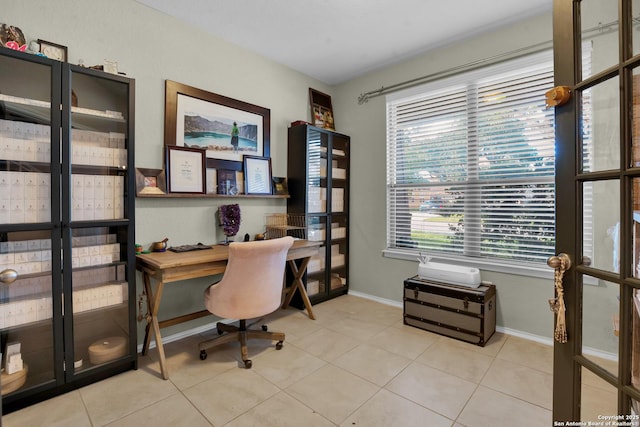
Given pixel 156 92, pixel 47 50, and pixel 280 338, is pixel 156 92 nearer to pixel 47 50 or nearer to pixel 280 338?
pixel 47 50

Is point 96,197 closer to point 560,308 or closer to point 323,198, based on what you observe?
point 323,198

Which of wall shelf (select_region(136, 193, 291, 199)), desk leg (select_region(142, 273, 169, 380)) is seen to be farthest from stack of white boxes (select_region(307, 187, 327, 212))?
desk leg (select_region(142, 273, 169, 380))

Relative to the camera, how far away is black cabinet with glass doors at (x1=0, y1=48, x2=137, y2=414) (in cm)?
175

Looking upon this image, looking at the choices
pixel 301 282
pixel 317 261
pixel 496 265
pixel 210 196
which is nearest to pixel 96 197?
pixel 210 196

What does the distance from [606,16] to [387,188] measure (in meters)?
2.61

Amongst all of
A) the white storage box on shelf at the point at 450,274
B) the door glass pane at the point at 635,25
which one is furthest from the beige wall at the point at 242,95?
the door glass pane at the point at 635,25

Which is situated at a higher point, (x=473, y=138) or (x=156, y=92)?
(x=156, y=92)

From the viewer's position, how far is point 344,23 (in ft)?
8.90

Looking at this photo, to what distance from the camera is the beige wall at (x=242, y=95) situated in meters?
2.22

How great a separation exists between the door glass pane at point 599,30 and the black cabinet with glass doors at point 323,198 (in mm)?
2550

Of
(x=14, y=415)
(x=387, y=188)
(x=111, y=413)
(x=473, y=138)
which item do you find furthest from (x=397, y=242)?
(x=14, y=415)

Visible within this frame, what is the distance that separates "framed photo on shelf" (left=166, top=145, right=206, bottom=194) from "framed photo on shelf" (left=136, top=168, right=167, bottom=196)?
0.06m

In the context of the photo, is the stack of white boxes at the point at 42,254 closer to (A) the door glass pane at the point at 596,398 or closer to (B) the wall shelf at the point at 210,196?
(B) the wall shelf at the point at 210,196

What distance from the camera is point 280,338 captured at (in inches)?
97.8
